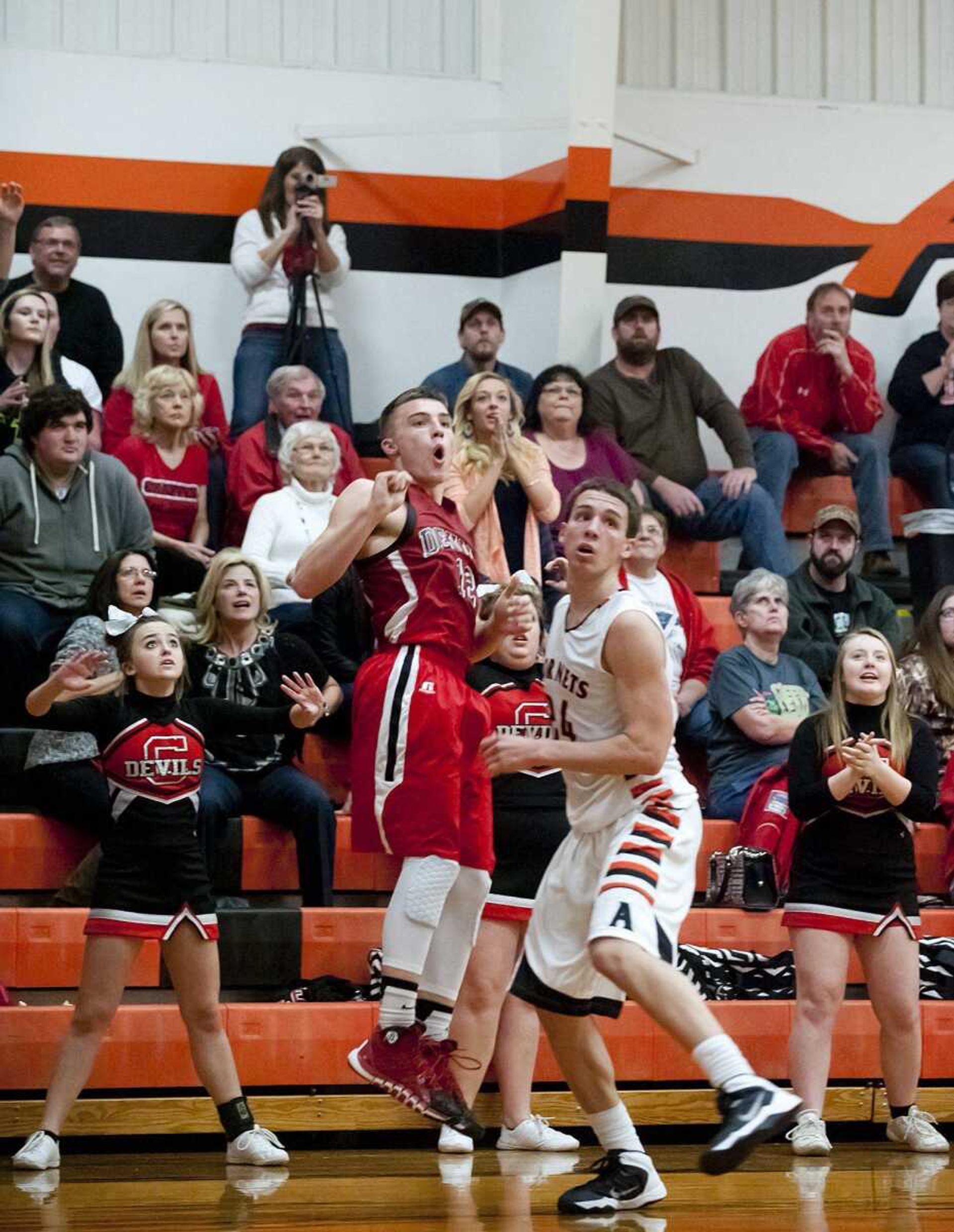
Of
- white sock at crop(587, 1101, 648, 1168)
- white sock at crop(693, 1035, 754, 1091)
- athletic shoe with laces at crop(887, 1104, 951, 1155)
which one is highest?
white sock at crop(693, 1035, 754, 1091)

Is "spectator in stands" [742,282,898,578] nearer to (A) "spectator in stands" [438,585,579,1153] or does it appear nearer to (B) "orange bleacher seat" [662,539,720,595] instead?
(B) "orange bleacher seat" [662,539,720,595]

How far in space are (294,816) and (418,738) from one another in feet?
5.42

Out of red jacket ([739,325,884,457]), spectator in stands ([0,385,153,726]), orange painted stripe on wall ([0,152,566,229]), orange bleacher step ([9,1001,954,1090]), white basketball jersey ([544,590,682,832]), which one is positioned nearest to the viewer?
white basketball jersey ([544,590,682,832])

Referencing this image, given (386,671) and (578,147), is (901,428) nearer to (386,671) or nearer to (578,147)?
(578,147)

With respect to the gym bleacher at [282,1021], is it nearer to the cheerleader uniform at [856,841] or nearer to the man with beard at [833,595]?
the cheerleader uniform at [856,841]

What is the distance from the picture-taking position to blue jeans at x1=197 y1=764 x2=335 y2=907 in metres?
A: 6.45

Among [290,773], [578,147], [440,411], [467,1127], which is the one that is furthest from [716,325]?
[467,1127]

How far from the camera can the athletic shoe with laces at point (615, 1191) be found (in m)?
4.46

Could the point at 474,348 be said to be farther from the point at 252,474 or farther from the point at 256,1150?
the point at 256,1150

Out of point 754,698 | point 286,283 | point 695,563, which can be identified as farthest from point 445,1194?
point 286,283

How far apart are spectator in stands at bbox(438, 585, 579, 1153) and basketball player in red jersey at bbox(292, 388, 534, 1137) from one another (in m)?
0.48

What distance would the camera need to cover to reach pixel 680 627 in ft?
25.5

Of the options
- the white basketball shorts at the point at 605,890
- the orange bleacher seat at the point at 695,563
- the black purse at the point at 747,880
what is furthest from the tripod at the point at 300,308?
the white basketball shorts at the point at 605,890

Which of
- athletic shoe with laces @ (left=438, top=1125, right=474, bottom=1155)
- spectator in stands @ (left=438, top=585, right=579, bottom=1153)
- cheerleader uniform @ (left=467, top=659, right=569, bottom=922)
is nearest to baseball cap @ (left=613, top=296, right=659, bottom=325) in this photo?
spectator in stands @ (left=438, top=585, right=579, bottom=1153)
